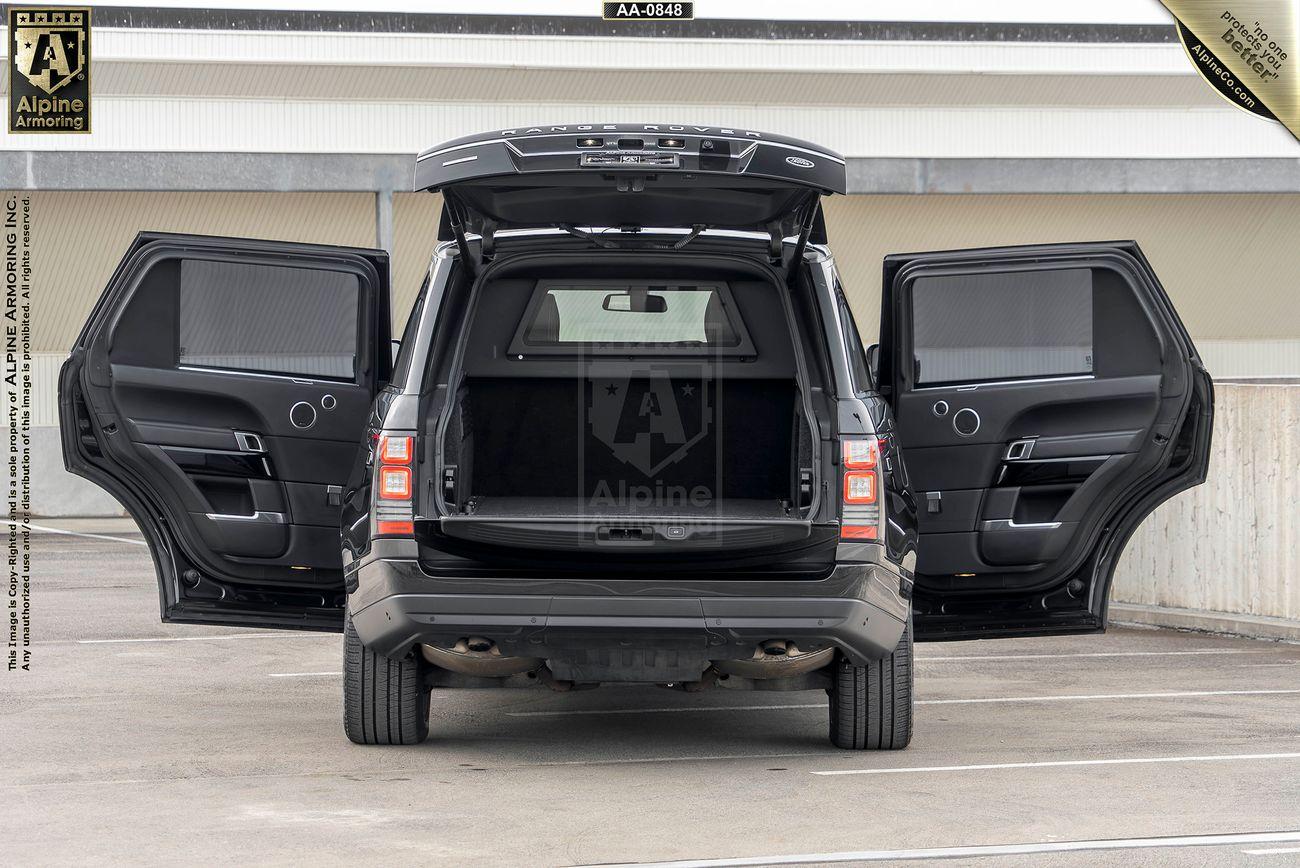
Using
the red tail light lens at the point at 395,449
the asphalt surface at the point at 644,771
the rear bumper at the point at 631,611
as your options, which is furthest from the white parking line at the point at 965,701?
the red tail light lens at the point at 395,449

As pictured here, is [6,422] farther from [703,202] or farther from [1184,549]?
[703,202]

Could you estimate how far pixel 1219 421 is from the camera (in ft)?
36.4

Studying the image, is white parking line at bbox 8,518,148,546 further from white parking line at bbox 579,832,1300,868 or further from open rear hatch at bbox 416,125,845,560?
white parking line at bbox 579,832,1300,868

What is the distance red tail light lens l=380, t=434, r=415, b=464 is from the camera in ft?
21.1

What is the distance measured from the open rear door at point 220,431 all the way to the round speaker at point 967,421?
2408 mm

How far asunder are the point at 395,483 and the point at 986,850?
2414mm

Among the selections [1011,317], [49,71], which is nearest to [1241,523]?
[1011,317]

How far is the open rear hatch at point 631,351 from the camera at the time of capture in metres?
6.25

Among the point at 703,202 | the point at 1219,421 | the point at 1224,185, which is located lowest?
the point at 1219,421

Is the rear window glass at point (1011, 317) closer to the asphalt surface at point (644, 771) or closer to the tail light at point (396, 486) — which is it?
the asphalt surface at point (644, 771)

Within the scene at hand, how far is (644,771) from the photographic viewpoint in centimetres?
674

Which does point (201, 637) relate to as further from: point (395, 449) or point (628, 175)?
point (628, 175)

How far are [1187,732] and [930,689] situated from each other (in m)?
1.61

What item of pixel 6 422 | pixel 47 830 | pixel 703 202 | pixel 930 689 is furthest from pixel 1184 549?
pixel 6 422
